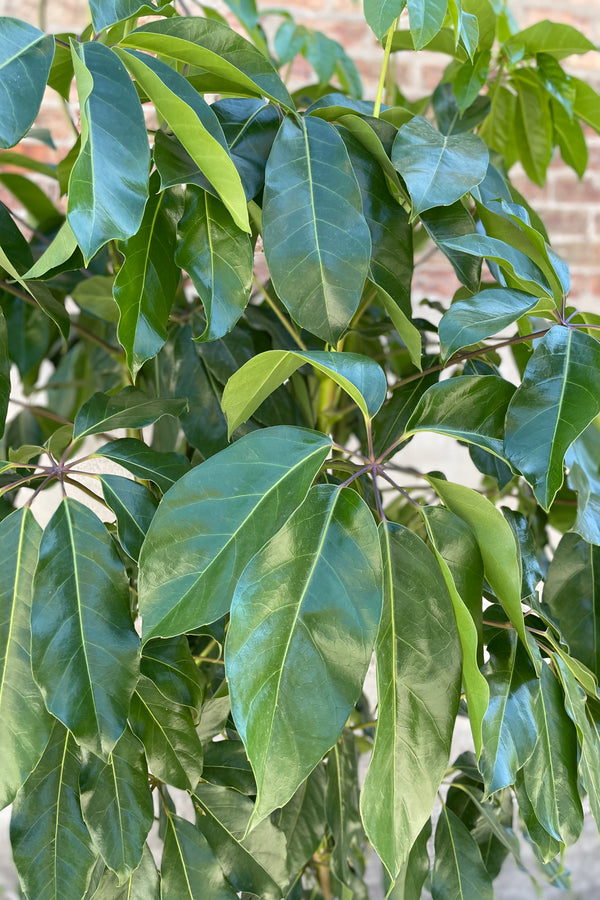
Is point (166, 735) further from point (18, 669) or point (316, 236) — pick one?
point (316, 236)

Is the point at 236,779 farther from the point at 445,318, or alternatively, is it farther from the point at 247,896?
the point at 445,318

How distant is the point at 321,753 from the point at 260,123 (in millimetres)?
438

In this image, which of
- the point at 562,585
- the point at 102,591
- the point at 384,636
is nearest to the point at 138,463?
the point at 102,591

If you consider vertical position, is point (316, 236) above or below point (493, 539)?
above

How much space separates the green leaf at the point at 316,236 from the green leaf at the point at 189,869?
429 millimetres

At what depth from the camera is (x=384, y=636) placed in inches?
18.2

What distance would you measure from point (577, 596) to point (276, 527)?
0.34 meters

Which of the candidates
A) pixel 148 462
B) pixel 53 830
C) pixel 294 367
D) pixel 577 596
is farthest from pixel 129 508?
pixel 577 596

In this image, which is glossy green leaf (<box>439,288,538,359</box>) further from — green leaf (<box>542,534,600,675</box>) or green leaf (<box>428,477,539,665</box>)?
green leaf (<box>542,534,600,675</box>)

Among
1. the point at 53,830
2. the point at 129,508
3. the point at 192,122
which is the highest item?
the point at 192,122

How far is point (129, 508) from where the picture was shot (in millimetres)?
540

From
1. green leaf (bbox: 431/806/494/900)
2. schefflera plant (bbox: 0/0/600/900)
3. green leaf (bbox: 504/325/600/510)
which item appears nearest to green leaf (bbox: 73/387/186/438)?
schefflera plant (bbox: 0/0/600/900)

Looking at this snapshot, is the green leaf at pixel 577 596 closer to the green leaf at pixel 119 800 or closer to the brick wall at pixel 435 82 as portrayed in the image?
the green leaf at pixel 119 800

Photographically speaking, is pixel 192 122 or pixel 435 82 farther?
pixel 435 82
